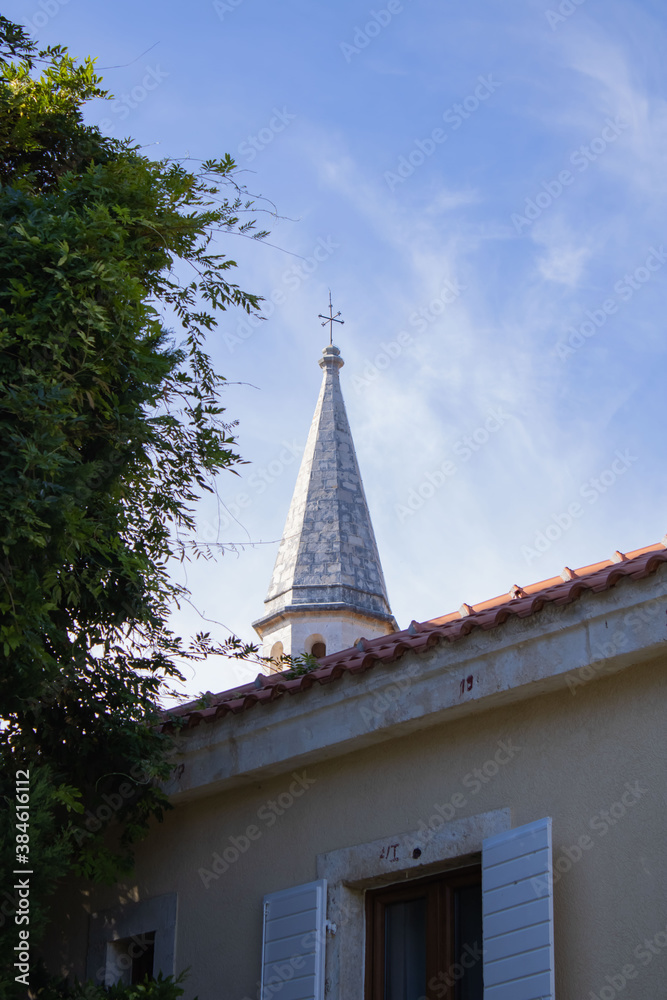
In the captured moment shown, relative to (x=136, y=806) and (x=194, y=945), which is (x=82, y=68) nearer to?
(x=136, y=806)

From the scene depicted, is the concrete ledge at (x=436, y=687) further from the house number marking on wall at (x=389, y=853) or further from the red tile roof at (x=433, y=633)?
the house number marking on wall at (x=389, y=853)

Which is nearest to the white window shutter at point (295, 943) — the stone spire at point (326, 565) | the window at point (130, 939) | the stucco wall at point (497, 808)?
the stucco wall at point (497, 808)

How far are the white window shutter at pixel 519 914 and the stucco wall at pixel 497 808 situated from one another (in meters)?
0.15

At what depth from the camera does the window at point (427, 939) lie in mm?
6273

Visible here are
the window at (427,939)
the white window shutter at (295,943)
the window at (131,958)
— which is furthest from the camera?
the window at (131,958)

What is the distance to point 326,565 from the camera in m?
20.5

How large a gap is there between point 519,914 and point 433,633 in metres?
1.49

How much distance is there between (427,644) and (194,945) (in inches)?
101

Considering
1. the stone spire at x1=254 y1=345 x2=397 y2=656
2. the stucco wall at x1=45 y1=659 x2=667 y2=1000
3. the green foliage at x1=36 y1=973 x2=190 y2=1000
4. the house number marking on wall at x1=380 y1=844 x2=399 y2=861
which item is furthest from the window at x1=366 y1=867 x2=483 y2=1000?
the stone spire at x1=254 y1=345 x2=397 y2=656

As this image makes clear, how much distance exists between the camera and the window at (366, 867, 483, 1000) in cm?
627

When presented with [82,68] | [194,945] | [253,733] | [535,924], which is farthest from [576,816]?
[82,68]

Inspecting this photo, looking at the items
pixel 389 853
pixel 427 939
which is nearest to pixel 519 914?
pixel 427 939

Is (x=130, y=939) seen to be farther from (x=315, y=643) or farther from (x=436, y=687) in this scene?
(x=315, y=643)

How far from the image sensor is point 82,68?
8.09 metres
